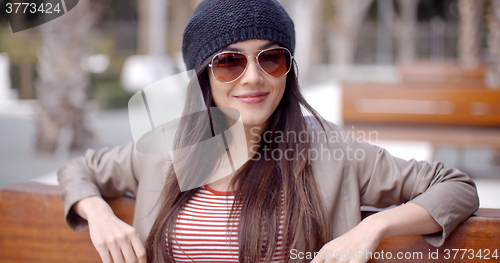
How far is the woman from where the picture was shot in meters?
1.47

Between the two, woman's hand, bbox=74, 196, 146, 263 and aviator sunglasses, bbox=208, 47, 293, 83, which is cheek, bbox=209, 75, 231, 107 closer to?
aviator sunglasses, bbox=208, 47, 293, 83

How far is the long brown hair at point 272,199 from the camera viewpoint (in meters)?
1.51

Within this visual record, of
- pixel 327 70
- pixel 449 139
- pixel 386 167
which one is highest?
pixel 386 167

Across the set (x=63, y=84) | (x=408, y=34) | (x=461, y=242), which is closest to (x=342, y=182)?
(x=461, y=242)

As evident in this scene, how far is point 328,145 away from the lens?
1.64m

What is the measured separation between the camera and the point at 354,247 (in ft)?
4.35

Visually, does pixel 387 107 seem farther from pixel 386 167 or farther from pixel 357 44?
pixel 357 44

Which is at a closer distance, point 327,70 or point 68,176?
point 68,176

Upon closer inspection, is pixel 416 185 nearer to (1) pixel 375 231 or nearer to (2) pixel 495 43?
(1) pixel 375 231

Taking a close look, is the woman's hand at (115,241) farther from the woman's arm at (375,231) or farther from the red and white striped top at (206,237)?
the woman's arm at (375,231)

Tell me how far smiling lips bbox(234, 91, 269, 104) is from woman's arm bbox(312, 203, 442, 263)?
0.57 meters

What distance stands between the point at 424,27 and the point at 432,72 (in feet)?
54.3

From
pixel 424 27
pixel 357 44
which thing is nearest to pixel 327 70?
pixel 357 44

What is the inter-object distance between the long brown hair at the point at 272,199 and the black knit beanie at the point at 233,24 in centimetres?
8
